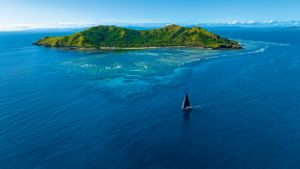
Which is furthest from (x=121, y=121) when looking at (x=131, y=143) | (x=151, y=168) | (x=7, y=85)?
(x=7, y=85)

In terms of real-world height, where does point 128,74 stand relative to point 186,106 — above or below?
above

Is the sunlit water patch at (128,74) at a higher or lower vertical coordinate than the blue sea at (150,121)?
higher

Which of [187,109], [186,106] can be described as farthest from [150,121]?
[186,106]

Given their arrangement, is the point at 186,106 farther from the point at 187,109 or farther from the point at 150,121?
the point at 150,121

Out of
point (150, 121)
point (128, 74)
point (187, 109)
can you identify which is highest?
point (128, 74)

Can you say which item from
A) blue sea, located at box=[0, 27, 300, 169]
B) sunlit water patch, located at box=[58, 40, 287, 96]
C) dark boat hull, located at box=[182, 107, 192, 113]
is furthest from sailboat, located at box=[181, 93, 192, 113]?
sunlit water patch, located at box=[58, 40, 287, 96]

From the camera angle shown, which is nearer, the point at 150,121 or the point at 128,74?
the point at 150,121

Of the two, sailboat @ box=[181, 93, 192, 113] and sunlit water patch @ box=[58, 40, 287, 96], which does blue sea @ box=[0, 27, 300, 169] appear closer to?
sunlit water patch @ box=[58, 40, 287, 96]

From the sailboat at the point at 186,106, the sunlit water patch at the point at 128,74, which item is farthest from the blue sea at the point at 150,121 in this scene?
the sailboat at the point at 186,106

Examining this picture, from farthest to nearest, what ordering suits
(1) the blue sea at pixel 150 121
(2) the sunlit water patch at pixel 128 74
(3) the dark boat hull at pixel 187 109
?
(2) the sunlit water patch at pixel 128 74, (3) the dark boat hull at pixel 187 109, (1) the blue sea at pixel 150 121

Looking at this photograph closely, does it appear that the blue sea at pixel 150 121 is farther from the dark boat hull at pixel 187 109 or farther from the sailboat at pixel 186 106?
the sailboat at pixel 186 106
